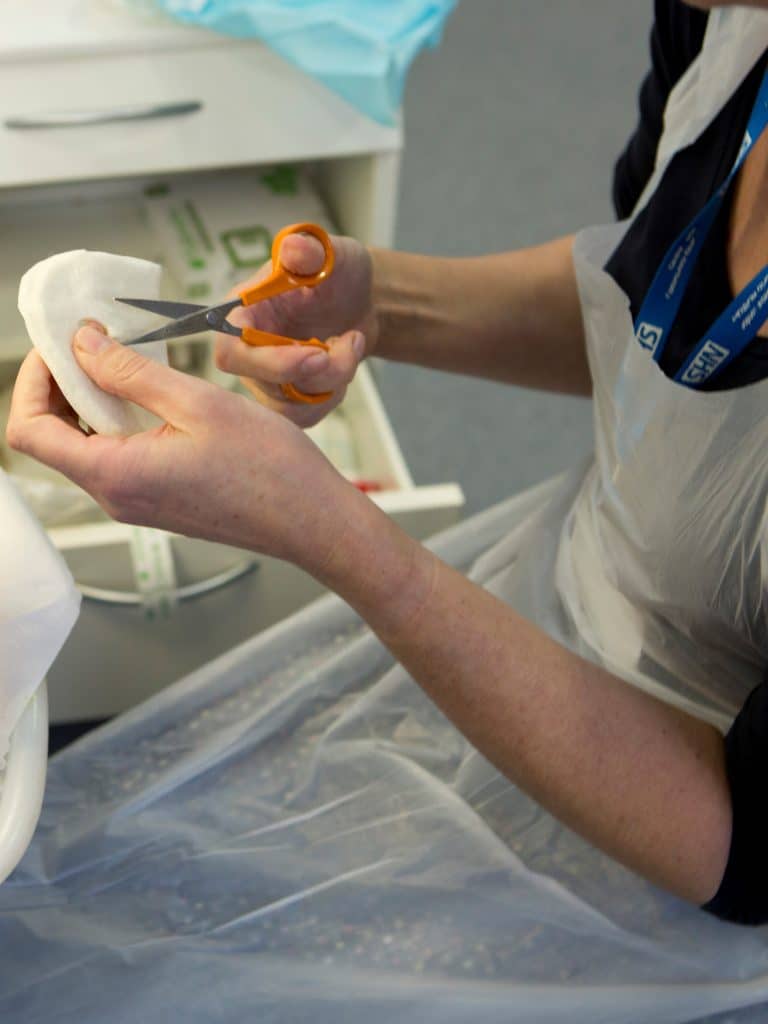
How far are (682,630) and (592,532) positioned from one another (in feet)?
0.32

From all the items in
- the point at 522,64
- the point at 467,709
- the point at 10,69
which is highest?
the point at 10,69

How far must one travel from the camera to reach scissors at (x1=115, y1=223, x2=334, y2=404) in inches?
22.3

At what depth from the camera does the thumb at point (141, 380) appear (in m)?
0.50

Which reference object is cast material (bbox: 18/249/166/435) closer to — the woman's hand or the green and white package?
the woman's hand

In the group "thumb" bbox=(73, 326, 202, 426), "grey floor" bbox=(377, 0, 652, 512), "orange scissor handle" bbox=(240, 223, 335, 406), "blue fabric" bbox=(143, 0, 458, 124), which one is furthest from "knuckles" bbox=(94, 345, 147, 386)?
"grey floor" bbox=(377, 0, 652, 512)

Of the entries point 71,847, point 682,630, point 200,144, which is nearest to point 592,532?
point 682,630

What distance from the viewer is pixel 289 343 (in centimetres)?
63

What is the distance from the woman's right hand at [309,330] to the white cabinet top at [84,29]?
348mm

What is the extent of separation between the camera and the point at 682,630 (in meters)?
0.63

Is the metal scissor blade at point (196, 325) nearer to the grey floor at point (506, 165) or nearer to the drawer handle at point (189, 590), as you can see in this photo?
the drawer handle at point (189, 590)

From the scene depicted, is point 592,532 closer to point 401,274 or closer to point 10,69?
point 401,274

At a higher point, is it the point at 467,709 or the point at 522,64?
the point at 467,709

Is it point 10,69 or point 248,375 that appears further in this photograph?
point 10,69

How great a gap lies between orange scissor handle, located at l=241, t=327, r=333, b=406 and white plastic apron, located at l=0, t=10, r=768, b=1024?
0.16 meters
